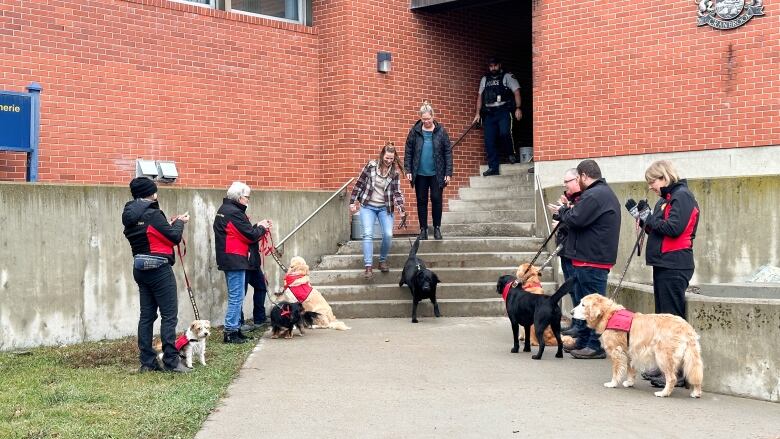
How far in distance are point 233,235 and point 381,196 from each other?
7.79ft

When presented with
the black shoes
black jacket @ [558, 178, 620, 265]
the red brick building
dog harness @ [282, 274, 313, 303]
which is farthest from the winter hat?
black jacket @ [558, 178, 620, 265]

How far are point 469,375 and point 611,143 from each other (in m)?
6.04

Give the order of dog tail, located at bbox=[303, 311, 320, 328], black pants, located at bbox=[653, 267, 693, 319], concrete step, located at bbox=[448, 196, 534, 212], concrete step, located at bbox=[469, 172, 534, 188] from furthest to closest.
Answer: concrete step, located at bbox=[469, 172, 534, 188], concrete step, located at bbox=[448, 196, 534, 212], dog tail, located at bbox=[303, 311, 320, 328], black pants, located at bbox=[653, 267, 693, 319]

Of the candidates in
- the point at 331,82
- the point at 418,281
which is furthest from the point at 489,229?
the point at 331,82

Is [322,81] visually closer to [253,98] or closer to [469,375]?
[253,98]

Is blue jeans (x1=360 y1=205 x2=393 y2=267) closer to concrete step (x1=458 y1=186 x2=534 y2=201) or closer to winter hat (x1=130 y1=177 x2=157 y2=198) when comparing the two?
concrete step (x1=458 y1=186 x2=534 y2=201)

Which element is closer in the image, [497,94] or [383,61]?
[383,61]

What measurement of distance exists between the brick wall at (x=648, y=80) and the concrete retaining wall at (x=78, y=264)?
5136 millimetres

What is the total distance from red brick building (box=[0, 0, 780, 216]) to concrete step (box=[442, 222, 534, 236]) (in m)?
1.12

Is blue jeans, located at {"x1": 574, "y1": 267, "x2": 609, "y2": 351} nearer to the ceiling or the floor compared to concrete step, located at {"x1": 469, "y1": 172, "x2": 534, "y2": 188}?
nearer to the floor

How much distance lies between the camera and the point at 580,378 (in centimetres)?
787

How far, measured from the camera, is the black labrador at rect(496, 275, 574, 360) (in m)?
8.59

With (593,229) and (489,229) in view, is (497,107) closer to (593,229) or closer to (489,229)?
(489,229)

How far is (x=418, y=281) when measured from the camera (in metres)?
10.8
